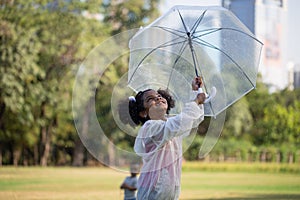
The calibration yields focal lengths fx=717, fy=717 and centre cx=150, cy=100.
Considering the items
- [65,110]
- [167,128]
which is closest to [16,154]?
[65,110]

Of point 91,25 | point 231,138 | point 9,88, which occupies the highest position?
point 91,25

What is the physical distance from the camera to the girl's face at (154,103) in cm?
518

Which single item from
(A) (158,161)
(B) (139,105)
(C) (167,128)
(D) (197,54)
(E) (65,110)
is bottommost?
(E) (65,110)

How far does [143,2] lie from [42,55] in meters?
8.20

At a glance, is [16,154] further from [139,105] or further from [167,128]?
[167,128]

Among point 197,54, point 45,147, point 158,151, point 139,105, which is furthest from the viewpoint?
point 45,147

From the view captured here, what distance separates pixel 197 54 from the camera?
6035 millimetres

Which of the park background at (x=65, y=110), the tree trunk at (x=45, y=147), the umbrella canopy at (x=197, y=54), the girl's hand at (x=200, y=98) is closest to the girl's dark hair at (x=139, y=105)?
the umbrella canopy at (x=197, y=54)

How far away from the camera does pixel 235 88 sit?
20.0 ft

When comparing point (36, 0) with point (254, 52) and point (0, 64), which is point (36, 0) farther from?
point (254, 52)

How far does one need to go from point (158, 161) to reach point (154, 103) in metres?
0.42

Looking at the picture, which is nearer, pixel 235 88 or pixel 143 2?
pixel 235 88

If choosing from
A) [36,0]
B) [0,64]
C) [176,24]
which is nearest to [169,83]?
[176,24]

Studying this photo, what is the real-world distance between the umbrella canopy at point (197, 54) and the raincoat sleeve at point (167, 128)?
71 cm
